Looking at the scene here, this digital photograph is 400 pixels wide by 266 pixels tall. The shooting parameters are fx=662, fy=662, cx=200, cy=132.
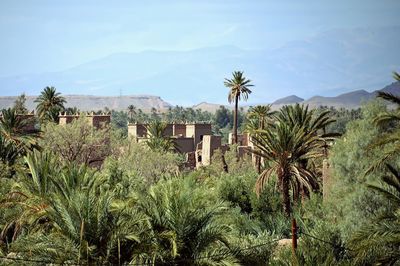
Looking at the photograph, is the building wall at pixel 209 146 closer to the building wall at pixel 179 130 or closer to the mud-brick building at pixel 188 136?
the mud-brick building at pixel 188 136

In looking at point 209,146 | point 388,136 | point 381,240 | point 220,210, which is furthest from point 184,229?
point 209,146

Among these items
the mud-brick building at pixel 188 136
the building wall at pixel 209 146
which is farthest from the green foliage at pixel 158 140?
the building wall at pixel 209 146

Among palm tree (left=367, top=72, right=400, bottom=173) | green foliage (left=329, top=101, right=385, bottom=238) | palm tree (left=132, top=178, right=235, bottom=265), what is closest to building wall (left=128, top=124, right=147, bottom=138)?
green foliage (left=329, top=101, right=385, bottom=238)

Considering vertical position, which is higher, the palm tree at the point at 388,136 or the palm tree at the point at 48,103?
the palm tree at the point at 48,103

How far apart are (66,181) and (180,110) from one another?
176411mm

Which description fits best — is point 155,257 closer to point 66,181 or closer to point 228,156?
point 66,181

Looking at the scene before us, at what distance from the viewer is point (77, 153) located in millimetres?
45312

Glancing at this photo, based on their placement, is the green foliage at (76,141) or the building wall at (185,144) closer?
the green foliage at (76,141)

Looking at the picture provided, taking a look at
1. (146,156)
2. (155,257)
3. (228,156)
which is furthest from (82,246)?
(228,156)

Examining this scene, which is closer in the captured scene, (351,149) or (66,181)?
(66,181)

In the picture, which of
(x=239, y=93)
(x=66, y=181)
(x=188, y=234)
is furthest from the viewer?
(x=239, y=93)

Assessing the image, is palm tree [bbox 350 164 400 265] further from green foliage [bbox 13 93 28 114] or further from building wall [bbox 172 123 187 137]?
green foliage [bbox 13 93 28 114]

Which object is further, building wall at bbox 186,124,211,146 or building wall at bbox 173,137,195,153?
building wall at bbox 186,124,211,146

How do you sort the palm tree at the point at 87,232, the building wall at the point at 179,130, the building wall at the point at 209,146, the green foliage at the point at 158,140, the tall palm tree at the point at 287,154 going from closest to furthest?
the palm tree at the point at 87,232 < the tall palm tree at the point at 287,154 < the green foliage at the point at 158,140 < the building wall at the point at 209,146 < the building wall at the point at 179,130
